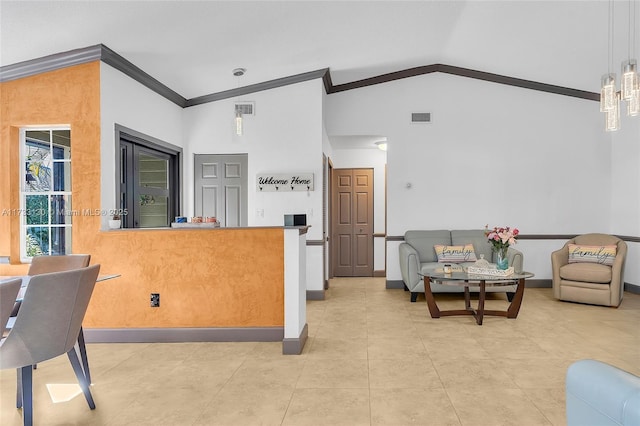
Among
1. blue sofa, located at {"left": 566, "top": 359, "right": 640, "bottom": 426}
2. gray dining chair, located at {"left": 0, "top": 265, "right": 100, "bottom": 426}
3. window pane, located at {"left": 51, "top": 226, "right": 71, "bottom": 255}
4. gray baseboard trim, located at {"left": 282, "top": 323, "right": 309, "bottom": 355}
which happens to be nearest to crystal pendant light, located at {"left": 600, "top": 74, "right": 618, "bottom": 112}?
blue sofa, located at {"left": 566, "top": 359, "right": 640, "bottom": 426}

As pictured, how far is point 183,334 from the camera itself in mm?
3930

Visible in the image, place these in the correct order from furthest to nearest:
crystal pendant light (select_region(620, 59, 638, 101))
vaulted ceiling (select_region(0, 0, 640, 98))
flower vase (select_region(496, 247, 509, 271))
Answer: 1. flower vase (select_region(496, 247, 509, 271))
2. vaulted ceiling (select_region(0, 0, 640, 98))
3. crystal pendant light (select_region(620, 59, 638, 101))

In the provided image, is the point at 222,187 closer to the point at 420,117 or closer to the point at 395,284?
the point at 395,284

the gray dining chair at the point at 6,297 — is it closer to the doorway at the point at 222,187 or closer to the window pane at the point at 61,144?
the window pane at the point at 61,144

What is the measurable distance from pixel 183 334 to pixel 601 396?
137 inches

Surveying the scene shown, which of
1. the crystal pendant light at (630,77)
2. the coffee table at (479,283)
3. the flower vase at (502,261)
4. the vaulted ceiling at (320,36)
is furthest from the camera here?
the flower vase at (502,261)

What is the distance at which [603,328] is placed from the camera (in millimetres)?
4316

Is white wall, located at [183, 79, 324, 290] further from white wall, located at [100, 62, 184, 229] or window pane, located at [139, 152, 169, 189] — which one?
white wall, located at [100, 62, 184, 229]

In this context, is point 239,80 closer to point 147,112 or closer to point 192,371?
point 147,112

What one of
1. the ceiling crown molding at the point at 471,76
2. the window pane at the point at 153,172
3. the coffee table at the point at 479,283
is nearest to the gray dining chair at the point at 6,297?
the window pane at the point at 153,172

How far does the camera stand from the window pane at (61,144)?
420 centimetres

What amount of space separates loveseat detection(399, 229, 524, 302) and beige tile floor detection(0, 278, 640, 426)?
0.96 metres

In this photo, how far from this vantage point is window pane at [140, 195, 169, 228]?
4973 mm

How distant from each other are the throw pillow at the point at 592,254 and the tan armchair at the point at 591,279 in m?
0.08
